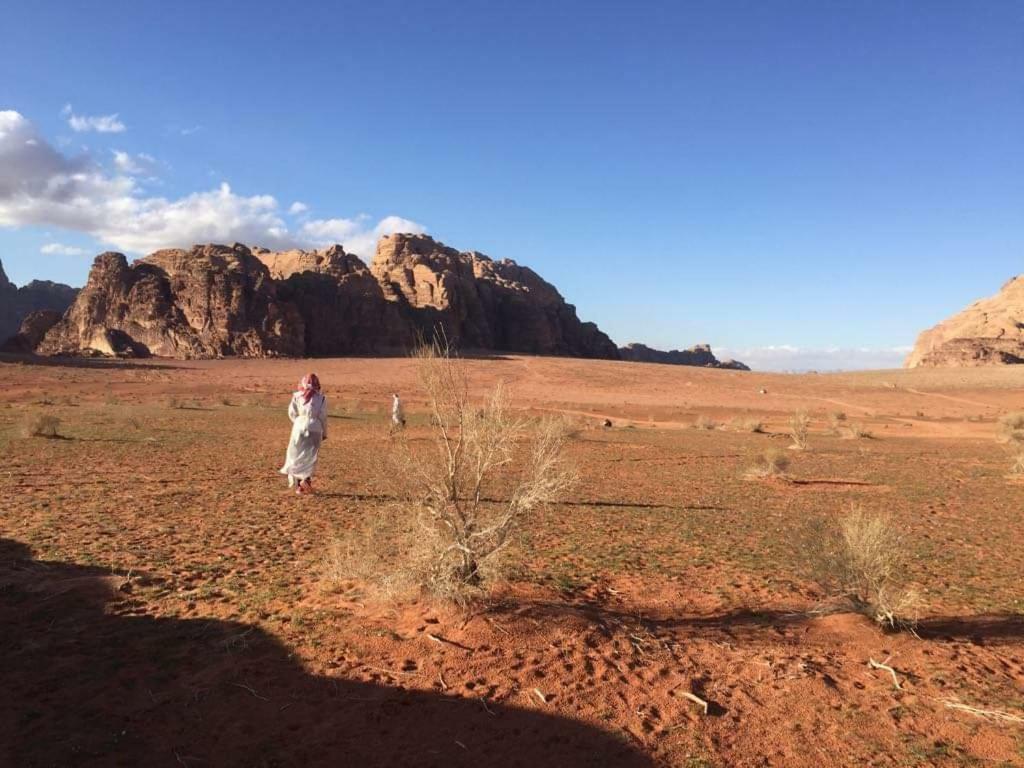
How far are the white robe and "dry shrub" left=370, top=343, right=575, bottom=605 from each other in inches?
220

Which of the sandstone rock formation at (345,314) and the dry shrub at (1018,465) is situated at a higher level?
the sandstone rock formation at (345,314)

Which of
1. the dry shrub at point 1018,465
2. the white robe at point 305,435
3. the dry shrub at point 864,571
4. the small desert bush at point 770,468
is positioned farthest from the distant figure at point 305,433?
the dry shrub at point 1018,465

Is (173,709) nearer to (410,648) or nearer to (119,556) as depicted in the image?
(410,648)

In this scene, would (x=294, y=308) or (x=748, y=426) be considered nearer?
(x=748, y=426)

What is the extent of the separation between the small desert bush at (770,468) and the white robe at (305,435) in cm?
→ 1051

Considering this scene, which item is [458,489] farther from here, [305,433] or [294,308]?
[294,308]

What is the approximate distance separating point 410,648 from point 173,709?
167 cm

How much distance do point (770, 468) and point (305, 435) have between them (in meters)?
11.4

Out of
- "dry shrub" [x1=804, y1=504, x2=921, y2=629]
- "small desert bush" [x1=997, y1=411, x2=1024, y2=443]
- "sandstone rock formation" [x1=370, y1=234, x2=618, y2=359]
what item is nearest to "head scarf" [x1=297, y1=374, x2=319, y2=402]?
"dry shrub" [x1=804, y1=504, x2=921, y2=629]

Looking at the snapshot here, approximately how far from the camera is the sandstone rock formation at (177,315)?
2596 inches

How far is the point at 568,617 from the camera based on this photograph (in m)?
5.45

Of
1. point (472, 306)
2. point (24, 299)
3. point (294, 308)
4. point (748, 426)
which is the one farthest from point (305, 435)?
point (24, 299)

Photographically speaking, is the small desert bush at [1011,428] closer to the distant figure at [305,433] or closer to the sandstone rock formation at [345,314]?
the distant figure at [305,433]

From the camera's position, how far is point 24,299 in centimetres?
11338
